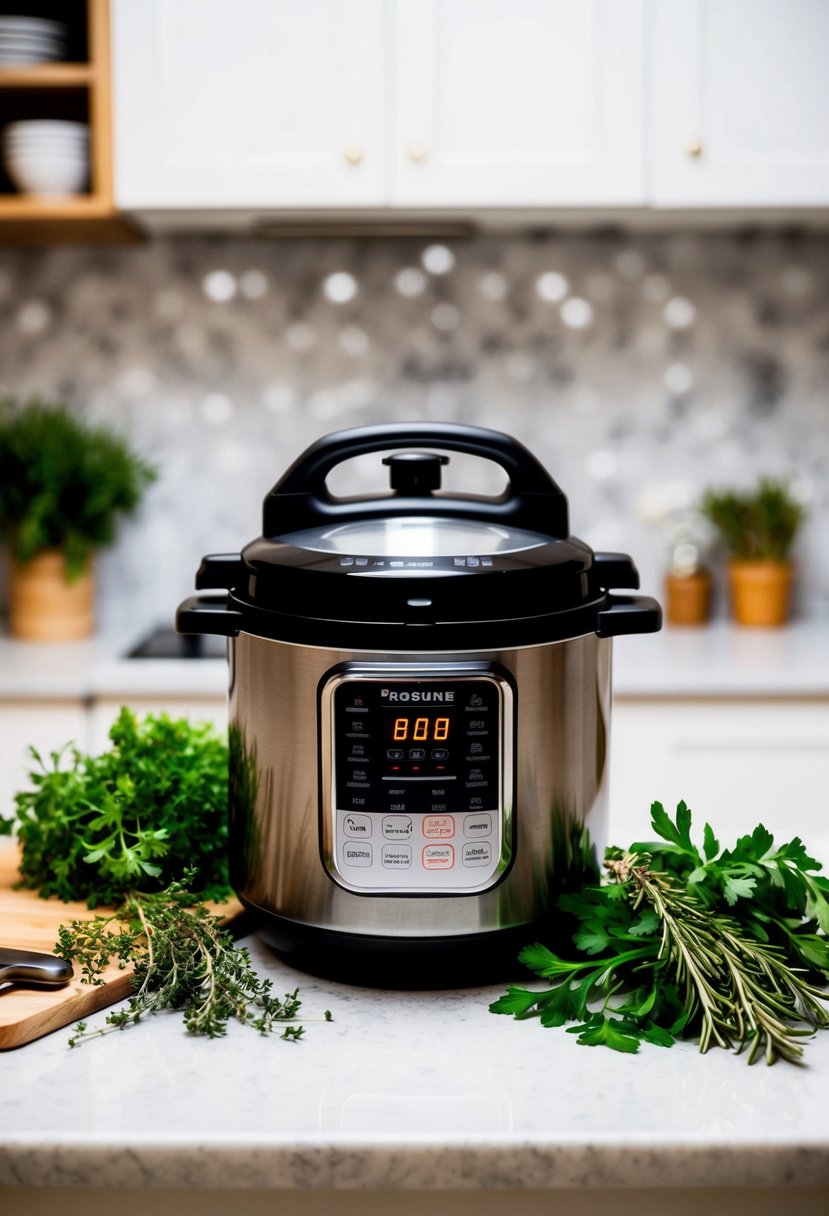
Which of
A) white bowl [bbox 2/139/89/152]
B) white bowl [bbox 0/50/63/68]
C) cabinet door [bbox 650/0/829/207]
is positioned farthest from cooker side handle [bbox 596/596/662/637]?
white bowl [bbox 0/50/63/68]

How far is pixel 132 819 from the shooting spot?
3.07 ft

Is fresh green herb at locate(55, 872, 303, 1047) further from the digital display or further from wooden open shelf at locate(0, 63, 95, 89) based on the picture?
wooden open shelf at locate(0, 63, 95, 89)

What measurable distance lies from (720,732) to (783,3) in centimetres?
127

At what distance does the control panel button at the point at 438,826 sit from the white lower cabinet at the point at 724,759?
129cm

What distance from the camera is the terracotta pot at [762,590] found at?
2.46 m

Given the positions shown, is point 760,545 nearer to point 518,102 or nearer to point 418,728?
point 518,102

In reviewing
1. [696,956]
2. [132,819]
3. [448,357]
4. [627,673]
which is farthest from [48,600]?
[696,956]

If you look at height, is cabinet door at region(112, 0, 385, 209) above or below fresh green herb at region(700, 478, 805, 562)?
above

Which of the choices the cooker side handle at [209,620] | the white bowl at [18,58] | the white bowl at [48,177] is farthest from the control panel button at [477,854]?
the white bowl at [18,58]

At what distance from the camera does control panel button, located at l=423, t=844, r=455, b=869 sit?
2.60 ft

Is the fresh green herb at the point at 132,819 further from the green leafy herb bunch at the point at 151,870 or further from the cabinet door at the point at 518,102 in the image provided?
the cabinet door at the point at 518,102

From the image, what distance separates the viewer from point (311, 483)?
914 mm

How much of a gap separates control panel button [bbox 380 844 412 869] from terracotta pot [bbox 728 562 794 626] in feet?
5.96

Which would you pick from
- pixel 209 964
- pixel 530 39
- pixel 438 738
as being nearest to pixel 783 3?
pixel 530 39
